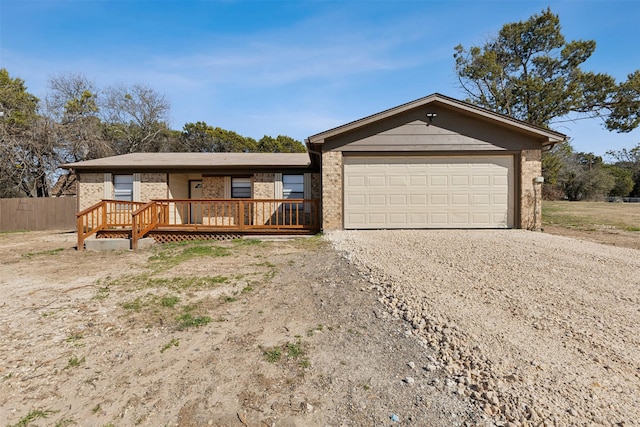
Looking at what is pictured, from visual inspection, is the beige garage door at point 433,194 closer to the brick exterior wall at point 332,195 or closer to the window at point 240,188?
the brick exterior wall at point 332,195

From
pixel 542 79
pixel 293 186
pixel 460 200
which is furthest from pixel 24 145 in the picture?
pixel 542 79

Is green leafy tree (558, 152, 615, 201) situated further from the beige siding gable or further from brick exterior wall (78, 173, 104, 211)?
brick exterior wall (78, 173, 104, 211)

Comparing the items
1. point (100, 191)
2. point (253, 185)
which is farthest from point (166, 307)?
point (100, 191)

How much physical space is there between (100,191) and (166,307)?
11144 mm

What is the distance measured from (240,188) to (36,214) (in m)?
10.6

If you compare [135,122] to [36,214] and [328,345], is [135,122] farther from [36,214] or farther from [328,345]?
[328,345]

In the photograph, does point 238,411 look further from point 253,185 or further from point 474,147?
point 253,185

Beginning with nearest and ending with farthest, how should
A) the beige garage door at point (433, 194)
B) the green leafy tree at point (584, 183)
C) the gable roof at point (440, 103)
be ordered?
the gable roof at point (440, 103)
the beige garage door at point (433, 194)
the green leafy tree at point (584, 183)

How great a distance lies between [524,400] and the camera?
6.60ft

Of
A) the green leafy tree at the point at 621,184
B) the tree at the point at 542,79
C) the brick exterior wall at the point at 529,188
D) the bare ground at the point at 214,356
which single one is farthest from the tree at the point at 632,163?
the bare ground at the point at 214,356

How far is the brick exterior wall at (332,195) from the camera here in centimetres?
941

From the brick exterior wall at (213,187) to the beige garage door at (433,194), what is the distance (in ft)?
19.1

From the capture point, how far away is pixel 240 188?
1252 cm

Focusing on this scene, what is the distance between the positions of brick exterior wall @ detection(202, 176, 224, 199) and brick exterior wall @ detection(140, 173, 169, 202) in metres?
1.57
